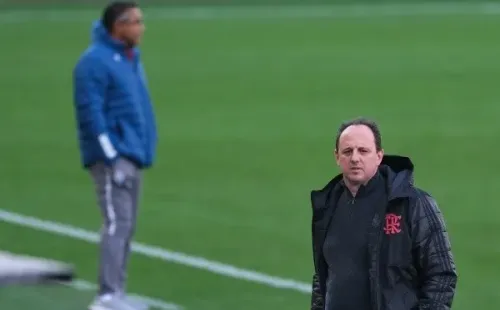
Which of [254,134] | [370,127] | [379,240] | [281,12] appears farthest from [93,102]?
[281,12]

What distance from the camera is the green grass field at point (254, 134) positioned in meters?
10.7

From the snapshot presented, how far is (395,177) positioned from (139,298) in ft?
15.1

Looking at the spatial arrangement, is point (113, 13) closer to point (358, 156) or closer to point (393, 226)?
point (358, 156)

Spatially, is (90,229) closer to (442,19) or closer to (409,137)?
(409,137)

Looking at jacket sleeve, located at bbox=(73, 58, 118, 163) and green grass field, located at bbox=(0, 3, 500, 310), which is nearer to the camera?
jacket sleeve, located at bbox=(73, 58, 118, 163)

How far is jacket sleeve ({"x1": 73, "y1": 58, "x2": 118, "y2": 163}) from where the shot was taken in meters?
8.51

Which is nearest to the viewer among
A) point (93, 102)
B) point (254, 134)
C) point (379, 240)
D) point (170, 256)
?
point (379, 240)

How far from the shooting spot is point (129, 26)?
343 inches

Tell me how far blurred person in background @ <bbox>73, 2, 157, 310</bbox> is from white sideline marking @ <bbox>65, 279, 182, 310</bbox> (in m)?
0.68

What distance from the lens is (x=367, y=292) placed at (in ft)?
17.3

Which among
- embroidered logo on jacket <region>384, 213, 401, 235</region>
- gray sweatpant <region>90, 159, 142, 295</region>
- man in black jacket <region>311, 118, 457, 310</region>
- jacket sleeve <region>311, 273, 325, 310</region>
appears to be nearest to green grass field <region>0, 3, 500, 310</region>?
gray sweatpant <region>90, 159, 142, 295</region>

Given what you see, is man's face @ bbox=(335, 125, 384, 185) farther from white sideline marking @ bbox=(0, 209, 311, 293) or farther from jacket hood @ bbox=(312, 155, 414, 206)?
white sideline marking @ bbox=(0, 209, 311, 293)

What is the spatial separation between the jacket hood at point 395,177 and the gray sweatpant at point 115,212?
328 centimetres

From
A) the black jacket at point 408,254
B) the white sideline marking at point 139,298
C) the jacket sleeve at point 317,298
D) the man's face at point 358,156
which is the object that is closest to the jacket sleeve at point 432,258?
the black jacket at point 408,254
